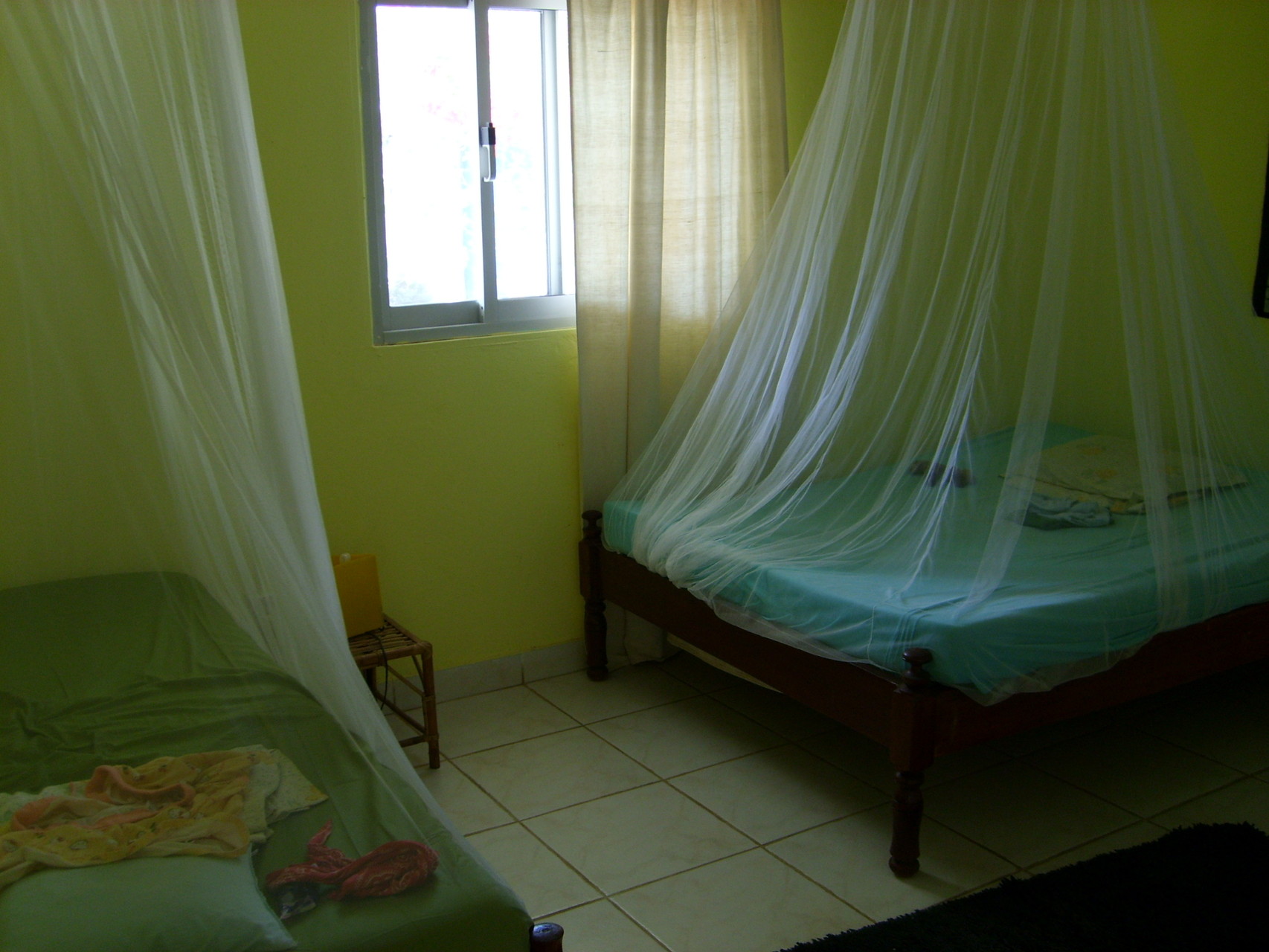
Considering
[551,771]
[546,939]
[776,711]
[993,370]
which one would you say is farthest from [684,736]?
[546,939]

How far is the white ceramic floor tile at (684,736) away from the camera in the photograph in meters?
3.07

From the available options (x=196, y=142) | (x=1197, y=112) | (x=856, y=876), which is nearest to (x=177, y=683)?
(x=196, y=142)

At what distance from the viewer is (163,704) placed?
1.98 m

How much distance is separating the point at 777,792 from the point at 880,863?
0.39 metres

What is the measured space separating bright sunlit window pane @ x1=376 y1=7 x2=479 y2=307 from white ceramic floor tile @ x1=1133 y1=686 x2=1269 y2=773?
7.86ft

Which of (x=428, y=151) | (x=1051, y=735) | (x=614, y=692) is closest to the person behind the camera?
(x=1051, y=735)

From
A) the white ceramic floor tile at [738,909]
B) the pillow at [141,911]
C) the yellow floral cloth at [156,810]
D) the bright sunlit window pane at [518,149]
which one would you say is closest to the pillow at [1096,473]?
the white ceramic floor tile at [738,909]

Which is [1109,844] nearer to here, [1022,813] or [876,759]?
[1022,813]

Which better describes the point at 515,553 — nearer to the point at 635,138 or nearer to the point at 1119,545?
the point at 635,138

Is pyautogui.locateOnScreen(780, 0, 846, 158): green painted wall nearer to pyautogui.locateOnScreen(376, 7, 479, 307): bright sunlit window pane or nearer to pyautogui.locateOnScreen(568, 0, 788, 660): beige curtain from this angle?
→ pyautogui.locateOnScreen(568, 0, 788, 660): beige curtain

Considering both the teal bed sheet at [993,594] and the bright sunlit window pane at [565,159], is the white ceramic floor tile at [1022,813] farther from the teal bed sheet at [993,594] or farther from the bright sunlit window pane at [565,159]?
the bright sunlit window pane at [565,159]

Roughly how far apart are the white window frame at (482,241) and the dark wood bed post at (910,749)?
166cm

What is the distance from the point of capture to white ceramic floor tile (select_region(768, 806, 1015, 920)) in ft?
7.91

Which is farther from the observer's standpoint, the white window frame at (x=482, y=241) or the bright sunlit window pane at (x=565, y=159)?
the bright sunlit window pane at (x=565, y=159)
